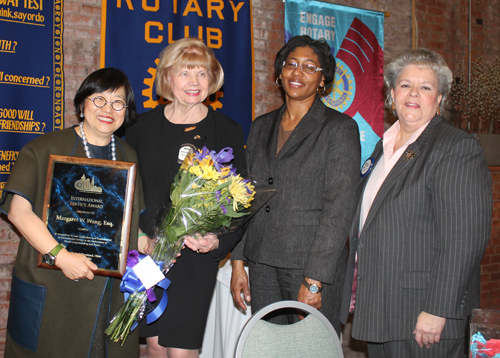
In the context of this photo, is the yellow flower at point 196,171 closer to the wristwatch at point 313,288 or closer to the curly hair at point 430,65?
the wristwatch at point 313,288

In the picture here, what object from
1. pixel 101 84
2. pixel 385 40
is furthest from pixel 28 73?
pixel 385 40

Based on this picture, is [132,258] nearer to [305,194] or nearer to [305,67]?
[305,194]

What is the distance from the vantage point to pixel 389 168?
1938 mm

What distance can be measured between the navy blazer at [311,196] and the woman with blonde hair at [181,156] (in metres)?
0.18

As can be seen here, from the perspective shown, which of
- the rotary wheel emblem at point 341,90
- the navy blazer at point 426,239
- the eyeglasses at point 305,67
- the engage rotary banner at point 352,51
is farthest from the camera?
the rotary wheel emblem at point 341,90

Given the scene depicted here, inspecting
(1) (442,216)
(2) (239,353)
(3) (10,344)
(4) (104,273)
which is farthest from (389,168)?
(3) (10,344)

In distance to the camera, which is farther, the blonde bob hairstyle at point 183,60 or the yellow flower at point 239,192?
the blonde bob hairstyle at point 183,60

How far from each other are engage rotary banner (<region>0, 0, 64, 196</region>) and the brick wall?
109 millimetres

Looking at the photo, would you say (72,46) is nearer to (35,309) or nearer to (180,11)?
(180,11)

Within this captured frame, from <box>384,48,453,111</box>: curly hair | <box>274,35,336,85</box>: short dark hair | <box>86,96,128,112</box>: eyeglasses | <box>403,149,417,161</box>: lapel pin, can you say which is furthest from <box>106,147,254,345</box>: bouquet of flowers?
<box>384,48,453,111</box>: curly hair

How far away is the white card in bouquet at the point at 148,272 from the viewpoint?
5.49ft

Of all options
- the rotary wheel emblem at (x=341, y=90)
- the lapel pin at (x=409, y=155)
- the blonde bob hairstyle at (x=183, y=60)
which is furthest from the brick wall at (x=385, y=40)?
the lapel pin at (x=409, y=155)

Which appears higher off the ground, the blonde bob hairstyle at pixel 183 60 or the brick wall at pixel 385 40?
the brick wall at pixel 385 40

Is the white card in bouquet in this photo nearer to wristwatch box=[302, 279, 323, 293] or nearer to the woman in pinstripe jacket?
wristwatch box=[302, 279, 323, 293]
